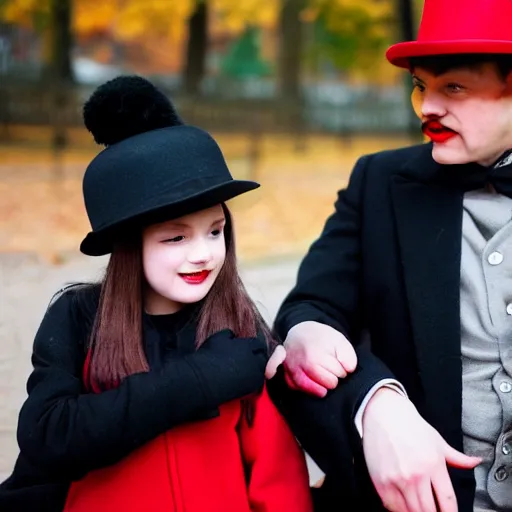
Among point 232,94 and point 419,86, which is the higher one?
point 419,86

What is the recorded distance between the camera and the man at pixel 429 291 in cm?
199

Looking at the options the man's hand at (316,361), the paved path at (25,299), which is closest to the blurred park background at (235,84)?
the paved path at (25,299)

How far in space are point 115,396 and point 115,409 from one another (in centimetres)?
3

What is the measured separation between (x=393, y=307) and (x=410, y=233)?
0.19 meters

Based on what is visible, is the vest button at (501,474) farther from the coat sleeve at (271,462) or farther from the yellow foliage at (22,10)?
the yellow foliage at (22,10)

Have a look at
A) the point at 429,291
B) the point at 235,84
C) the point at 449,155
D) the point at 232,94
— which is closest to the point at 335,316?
the point at 429,291

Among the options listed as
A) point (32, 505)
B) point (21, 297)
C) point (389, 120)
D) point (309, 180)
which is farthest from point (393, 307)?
point (389, 120)

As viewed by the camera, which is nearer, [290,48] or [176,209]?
[176,209]

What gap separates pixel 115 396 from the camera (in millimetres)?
1753

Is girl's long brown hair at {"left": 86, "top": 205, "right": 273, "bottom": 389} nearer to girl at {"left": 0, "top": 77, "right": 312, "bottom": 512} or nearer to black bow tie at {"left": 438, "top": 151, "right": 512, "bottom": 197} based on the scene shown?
girl at {"left": 0, "top": 77, "right": 312, "bottom": 512}

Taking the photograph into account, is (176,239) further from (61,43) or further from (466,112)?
(61,43)

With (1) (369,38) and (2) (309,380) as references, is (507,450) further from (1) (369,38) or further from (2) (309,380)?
(1) (369,38)

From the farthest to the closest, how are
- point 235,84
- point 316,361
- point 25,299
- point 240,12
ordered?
point 235,84 < point 240,12 < point 25,299 < point 316,361

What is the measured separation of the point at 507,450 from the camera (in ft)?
7.06
